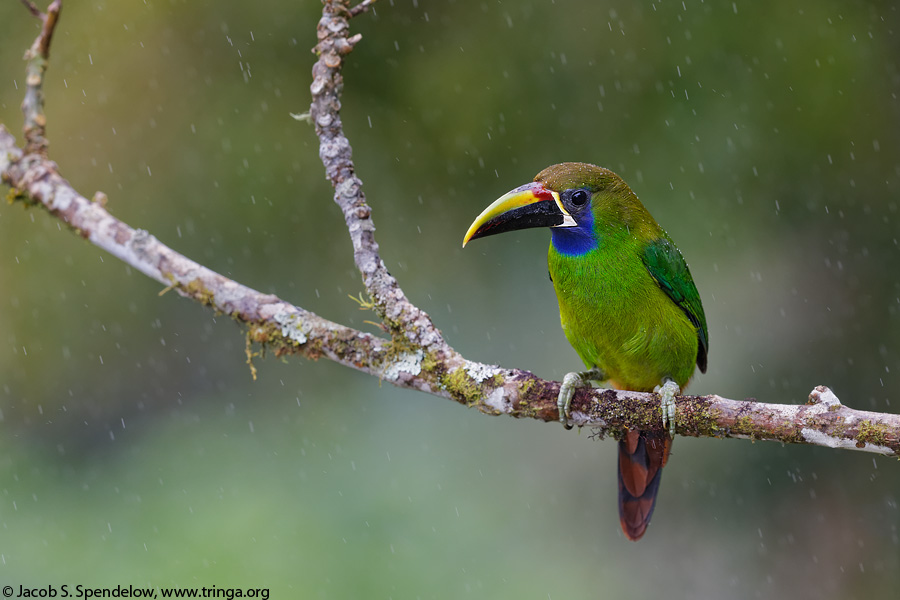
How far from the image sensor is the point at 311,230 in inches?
195

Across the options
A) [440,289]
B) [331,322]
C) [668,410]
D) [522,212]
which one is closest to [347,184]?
[331,322]

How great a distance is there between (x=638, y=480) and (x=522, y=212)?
3.90 ft

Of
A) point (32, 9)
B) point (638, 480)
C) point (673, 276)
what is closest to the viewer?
point (32, 9)

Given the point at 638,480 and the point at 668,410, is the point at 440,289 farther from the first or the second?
the point at 668,410

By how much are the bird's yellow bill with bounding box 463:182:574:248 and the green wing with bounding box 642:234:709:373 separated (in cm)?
36

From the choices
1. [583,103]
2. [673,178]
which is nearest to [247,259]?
[583,103]

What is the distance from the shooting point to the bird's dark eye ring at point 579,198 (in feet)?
9.06

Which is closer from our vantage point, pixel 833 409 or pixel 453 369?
pixel 833 409

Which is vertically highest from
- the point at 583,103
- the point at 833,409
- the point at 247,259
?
the point at 583,103

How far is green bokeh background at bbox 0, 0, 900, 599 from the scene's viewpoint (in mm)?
4180

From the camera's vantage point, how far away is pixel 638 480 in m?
3.19

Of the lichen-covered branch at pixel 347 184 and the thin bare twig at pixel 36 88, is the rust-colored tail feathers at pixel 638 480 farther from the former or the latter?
the thin bare twig at pixel 36 88

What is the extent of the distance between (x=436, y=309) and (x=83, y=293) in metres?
2.26

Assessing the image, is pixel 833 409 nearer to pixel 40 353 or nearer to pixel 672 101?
pixel 672 101
